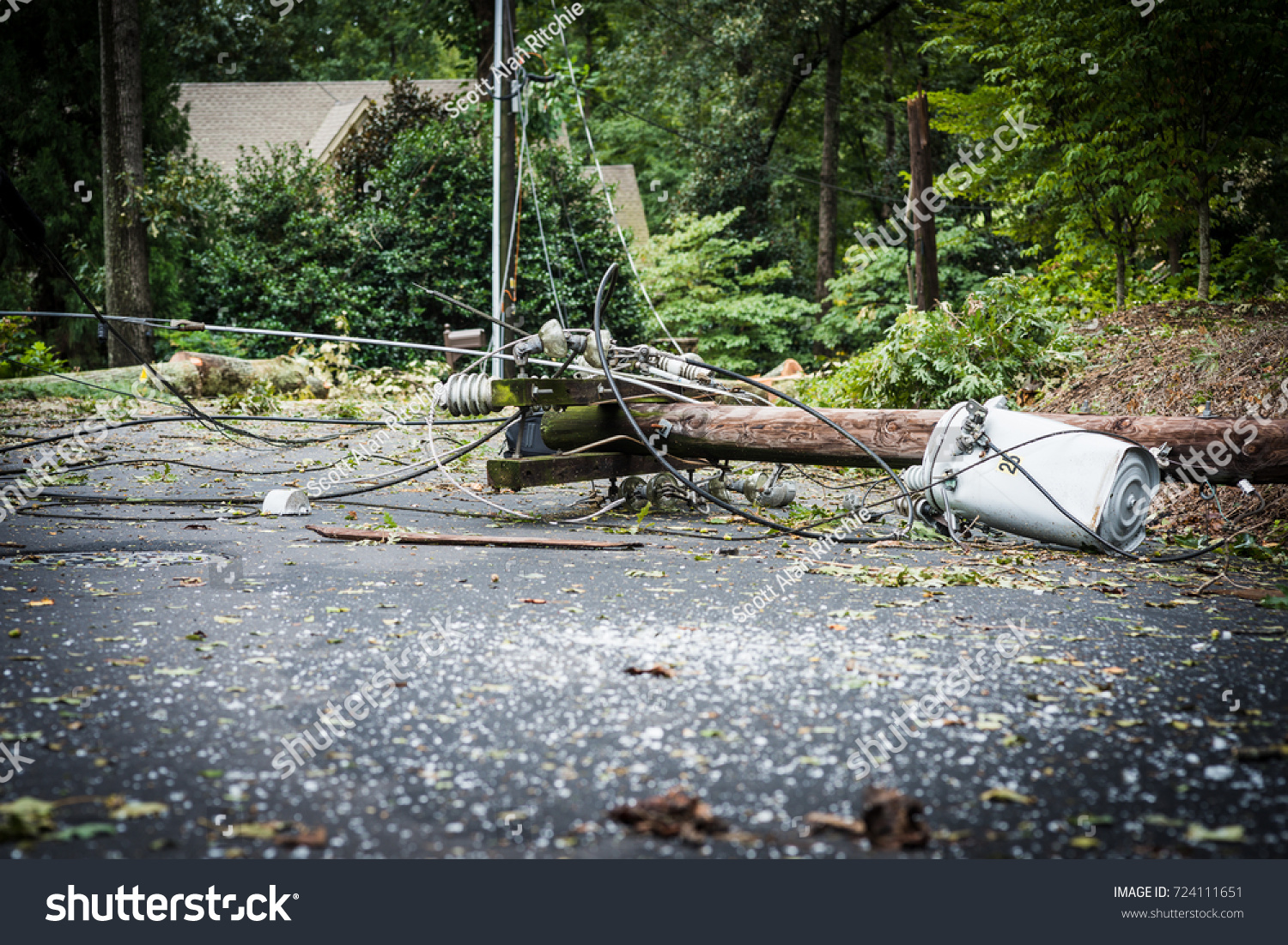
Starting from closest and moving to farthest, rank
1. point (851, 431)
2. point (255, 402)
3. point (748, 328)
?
point (851, 431) < point (255, 402) < point (748, 328)

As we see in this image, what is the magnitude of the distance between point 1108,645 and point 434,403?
4.30 m

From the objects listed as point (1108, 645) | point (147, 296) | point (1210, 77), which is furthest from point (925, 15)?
point (1108, 645)

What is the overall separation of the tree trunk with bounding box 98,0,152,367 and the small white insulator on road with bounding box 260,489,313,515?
1002 cm

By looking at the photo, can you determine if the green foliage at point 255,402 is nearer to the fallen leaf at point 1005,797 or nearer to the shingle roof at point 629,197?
the fallen leaf at point 1005,797

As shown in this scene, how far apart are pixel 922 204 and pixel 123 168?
40.1 ft

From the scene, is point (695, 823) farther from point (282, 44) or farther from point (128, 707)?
point (282, 44)

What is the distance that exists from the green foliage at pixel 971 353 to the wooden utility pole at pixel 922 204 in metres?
2.01

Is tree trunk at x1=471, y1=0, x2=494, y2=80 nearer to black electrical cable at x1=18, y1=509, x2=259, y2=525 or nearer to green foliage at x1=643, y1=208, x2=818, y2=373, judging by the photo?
green foliage at x1=643, y1=208, x2=818, y2=373

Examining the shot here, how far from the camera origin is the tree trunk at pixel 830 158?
21797mm

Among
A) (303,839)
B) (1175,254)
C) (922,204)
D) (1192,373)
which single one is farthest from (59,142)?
(303,839)

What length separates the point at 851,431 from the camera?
604 centimetres

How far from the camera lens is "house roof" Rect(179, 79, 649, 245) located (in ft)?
82.2

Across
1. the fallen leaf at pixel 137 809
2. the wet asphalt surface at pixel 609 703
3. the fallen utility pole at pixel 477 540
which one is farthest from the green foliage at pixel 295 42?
the fallen leaf at pixel 137 809

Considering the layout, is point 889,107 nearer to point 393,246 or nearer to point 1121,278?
point 393,246
